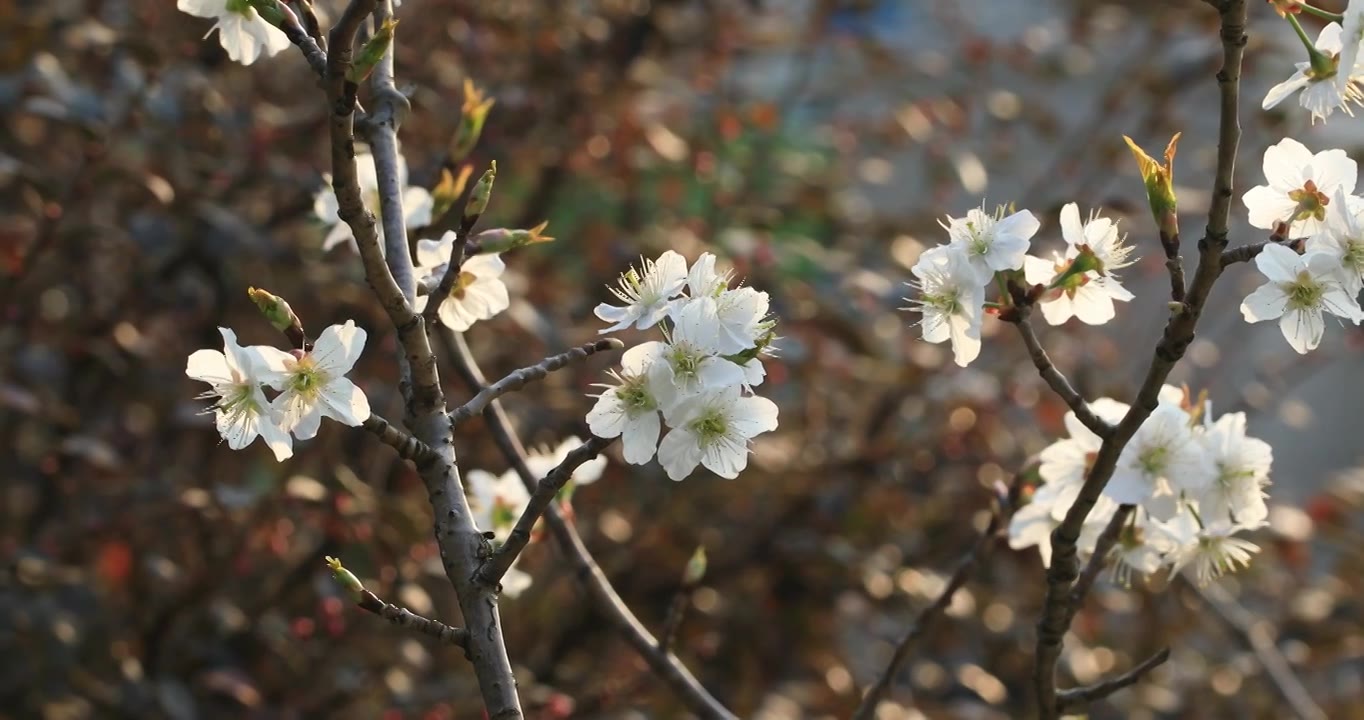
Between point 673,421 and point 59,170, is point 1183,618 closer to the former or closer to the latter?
point 673,421

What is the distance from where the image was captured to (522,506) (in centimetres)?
141

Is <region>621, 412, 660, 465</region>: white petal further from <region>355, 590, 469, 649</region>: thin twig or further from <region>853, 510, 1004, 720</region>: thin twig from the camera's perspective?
<region>853, 510, 1004, 720</region>: thin twig

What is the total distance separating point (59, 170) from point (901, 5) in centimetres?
A: 291

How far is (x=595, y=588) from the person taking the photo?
131 cm

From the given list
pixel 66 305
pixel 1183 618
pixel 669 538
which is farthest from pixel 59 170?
pixel 1183 618

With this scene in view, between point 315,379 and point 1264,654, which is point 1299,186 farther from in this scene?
point 1264,654

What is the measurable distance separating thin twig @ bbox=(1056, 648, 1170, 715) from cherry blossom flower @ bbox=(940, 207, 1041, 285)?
356mm

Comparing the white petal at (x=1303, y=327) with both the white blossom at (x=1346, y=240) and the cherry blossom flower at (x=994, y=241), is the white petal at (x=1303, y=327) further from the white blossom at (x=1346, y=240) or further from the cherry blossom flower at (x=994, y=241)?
the cherry blossom flower at (x=994, y=241)

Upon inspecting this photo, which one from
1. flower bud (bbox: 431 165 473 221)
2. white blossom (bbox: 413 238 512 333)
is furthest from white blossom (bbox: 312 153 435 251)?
white blossom (bbox: 413 238 512 333)

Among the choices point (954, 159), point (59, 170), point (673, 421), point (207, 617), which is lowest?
point (673, 421)

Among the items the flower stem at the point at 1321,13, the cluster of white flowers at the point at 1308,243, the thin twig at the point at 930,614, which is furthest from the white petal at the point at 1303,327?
the thin twig at the point at 930,614

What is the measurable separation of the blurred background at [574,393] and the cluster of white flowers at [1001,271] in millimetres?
732

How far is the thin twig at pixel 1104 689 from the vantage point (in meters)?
1.10

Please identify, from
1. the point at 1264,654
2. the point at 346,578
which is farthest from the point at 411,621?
the point at 1264,654
